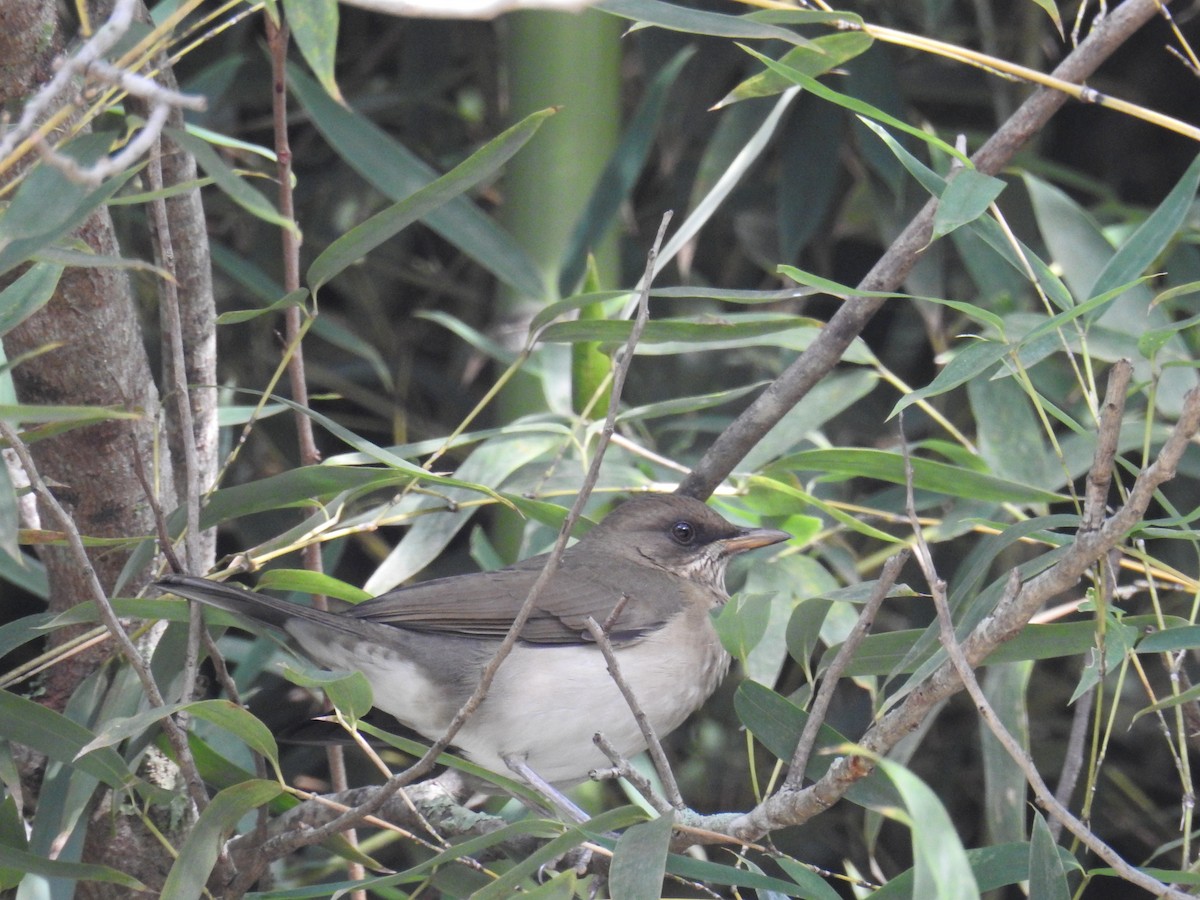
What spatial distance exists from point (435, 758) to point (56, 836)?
2.31ft

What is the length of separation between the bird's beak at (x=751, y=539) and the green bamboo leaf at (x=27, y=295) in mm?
1634

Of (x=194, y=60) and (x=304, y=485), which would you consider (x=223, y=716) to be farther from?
(x=194, y=60)

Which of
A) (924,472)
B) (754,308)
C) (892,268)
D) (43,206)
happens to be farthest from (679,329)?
(754,308)

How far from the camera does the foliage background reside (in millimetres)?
2926

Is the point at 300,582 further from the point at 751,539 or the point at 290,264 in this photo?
the point at 751,539

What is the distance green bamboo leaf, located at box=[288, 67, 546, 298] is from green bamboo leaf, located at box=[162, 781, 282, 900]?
1.42 meters

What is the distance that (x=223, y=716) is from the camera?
1805 millimetres

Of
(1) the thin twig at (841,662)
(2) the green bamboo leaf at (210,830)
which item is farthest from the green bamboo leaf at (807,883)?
(2) the green bamboo leaf at (210,830)

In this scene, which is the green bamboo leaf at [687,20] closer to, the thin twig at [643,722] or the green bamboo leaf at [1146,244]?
the green bamboo leaf at [1146,244]

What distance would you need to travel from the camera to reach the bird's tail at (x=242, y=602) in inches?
80.5

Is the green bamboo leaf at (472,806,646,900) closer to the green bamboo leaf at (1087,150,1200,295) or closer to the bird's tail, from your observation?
the bird's tail

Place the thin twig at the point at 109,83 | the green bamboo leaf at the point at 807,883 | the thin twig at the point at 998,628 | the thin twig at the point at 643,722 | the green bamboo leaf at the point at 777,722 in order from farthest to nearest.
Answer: the green bamboo leaf at the point at 777,722, the green bamboo leaf at the point at 807,883, the thin twig at the point at 643,722, the thin twig at the point at 998,628, the thin twig at the point at 109,83

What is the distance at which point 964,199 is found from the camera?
1.78 meters

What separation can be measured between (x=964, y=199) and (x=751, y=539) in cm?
138
